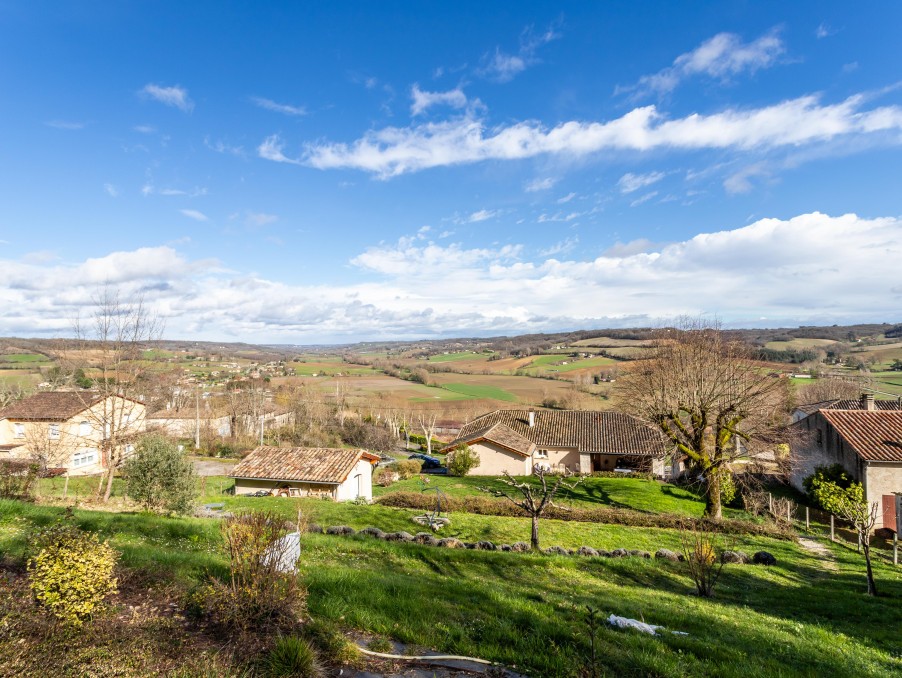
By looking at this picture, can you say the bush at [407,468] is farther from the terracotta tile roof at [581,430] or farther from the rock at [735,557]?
the rock at [735,557]

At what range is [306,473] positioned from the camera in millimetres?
27016

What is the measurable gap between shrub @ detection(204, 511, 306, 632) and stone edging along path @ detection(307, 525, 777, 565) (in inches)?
360

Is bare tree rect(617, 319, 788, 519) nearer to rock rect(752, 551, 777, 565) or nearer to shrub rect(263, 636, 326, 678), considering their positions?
rock rect(752, 551, 777, 565)

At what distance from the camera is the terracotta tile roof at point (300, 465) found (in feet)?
87.4

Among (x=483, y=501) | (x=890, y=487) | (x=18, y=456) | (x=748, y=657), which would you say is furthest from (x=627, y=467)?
(x=18, y=456)

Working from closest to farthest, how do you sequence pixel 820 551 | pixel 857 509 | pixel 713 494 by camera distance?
1. pixel 857 509
2. pixel 820 551
3. pixel 713 494

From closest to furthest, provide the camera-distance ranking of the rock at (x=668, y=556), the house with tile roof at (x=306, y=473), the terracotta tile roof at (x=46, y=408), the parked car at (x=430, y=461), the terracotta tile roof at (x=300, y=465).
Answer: the rock at (x=668, y=556) → the house with tile roof at (x=306, y=473) → the terracotta tile roof at (x=300, y=465) → the terracotta tile roof at (x=46, y=408) → the parked car at (x=430, y=461)

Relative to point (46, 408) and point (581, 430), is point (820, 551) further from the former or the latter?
point (46, 408)

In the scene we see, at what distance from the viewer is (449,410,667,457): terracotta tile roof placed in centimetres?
4106

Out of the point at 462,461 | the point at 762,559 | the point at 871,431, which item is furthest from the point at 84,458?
the point at 871,431

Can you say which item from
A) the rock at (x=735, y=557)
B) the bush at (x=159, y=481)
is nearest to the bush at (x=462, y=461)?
the bush at (x=159, y=481)

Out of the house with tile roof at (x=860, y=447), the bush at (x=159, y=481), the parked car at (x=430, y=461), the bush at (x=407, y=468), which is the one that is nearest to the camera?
the bush at (x=159, y=481)

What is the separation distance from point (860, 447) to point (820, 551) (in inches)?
355

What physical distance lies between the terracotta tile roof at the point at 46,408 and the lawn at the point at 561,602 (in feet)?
121
